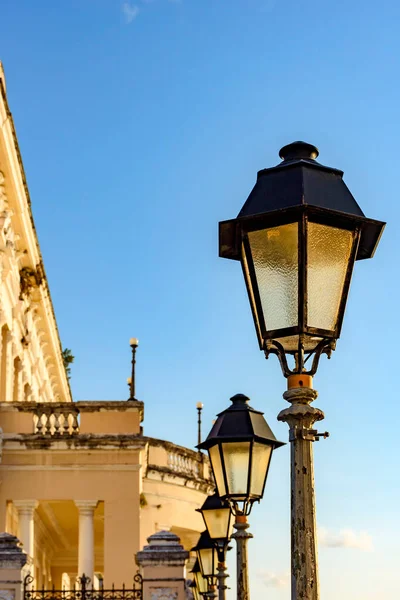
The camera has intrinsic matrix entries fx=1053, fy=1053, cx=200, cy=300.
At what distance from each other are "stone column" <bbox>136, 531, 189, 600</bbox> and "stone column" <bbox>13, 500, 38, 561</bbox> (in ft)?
22.0

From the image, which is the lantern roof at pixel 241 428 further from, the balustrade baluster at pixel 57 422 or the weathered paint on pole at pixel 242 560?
the balustrade baluster at pixel 57 422

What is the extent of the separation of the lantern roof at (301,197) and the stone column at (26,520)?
16140 millimetres

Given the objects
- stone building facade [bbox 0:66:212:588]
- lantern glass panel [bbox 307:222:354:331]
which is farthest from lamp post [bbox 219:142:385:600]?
stone building facade [bbox 0:66:212:588]

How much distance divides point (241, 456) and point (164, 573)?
505 centimetres

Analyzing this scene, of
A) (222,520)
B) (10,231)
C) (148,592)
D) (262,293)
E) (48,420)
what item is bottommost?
(148,592)

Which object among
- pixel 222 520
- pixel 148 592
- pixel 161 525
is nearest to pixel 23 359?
pixel 161 525

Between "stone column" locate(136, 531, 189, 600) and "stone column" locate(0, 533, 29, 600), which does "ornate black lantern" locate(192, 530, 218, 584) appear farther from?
"stone column" locate(0, 533, 29, 600)

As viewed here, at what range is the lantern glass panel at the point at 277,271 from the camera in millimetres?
4715

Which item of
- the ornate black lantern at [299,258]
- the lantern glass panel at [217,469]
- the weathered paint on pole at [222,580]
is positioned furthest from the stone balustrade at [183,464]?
the ornate black lantern at [299,258]

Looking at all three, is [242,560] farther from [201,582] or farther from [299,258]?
[201,582]

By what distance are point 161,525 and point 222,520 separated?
48.9 feet

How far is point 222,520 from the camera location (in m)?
11.7

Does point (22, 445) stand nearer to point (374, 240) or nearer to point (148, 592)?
point (148, 592)

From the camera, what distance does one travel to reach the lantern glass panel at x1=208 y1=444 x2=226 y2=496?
9328 millimetres
